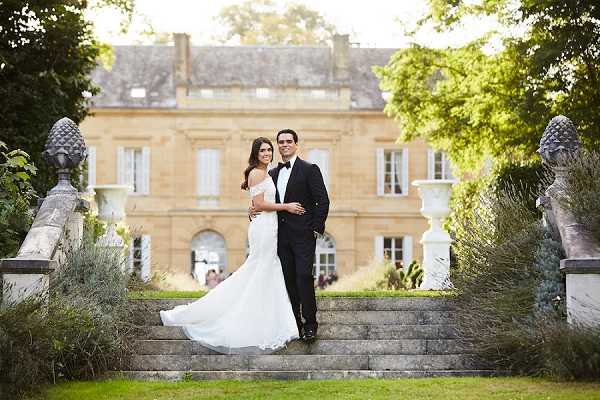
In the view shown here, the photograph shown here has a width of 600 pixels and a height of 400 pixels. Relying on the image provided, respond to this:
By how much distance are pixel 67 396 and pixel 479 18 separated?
1487 centimetres

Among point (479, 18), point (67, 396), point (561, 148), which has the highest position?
point (479, 18)

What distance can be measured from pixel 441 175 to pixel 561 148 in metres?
27.7

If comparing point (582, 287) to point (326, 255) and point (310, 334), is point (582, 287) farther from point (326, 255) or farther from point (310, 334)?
point (326, 255)

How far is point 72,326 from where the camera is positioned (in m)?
7.78

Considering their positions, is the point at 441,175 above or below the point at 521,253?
above

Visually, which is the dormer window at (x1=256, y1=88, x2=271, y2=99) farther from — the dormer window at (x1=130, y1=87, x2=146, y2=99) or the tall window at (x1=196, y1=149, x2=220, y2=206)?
the dormer window at (x1=130, y1=87, x2=146, y2=99)

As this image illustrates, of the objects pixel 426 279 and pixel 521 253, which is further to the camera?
pixel 426 279

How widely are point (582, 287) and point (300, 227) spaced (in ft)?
7.36

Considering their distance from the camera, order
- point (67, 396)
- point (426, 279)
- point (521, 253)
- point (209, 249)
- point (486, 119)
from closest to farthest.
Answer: point (67, 396), point (521, 253), point (426, 279), point (486, 119), point (209, 249)

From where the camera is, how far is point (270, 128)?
36938 millimetres

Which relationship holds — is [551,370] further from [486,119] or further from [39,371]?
[486,119]

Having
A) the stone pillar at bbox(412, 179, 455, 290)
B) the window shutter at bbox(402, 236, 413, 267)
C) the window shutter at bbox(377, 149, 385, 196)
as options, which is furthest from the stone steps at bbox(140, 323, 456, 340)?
the window shutter at bbox(377, 149, 385, 196)

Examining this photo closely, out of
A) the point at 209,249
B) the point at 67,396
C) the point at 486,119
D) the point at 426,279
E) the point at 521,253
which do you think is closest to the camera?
the point at 67,396

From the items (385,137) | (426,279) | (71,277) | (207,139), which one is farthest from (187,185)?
(71,277)
